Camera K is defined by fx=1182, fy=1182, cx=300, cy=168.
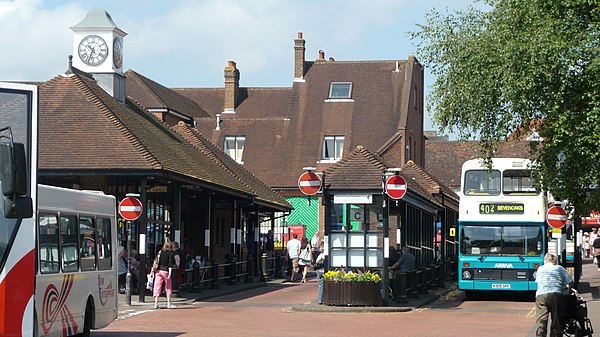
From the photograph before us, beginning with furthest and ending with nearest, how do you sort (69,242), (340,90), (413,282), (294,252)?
1. (340,90)
2. (294,252)
3. (413,282)
4. (69,242)

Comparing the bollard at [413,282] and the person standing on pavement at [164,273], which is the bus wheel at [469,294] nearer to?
the bollard at [413,282]

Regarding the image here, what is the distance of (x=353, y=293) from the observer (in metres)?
28.4

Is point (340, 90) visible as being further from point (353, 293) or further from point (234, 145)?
point (353, 293)

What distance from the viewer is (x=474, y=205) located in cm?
3416

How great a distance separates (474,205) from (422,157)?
3922 cm

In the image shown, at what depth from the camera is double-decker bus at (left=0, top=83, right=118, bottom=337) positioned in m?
11.7

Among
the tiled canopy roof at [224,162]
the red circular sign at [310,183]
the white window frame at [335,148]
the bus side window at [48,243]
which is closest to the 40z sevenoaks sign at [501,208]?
the red circular sign at [310,183]

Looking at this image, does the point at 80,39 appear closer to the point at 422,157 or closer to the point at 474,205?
the point at 474,205

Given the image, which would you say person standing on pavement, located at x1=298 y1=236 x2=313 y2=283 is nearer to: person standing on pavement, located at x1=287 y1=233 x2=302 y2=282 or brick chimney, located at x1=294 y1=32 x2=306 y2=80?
person standing on pavement, located at x1=287 y1=233 x2=302 y2=282

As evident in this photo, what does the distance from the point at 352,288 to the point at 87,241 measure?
11030 millimetres

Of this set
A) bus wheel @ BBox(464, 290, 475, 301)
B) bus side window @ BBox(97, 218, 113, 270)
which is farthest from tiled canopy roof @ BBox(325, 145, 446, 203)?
bus side window @ BBox(97, 218, 113, 270)

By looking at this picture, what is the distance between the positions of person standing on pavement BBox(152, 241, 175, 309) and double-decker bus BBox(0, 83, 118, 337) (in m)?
7.99

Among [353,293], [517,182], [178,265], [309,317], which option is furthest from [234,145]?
[309,317]

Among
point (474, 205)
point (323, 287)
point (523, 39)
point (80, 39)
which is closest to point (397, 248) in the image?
point (474, 205)
